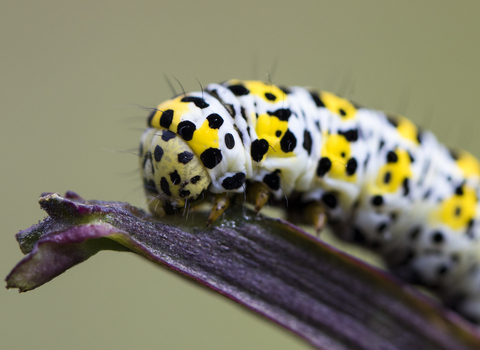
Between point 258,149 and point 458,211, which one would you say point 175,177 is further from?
point 458,211

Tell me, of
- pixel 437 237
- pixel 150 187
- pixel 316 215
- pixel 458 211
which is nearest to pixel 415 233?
pixel 437 237

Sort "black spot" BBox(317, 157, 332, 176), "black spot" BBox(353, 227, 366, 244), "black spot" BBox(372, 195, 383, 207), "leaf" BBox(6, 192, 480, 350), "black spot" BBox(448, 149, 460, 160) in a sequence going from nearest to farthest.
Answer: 1. "leaf" BBox(6, 192, 480, 350)
2. "black spot" BBox(317, 157, 332, 176)
3. "black spot" BBox(372, 195, 383, 207)
4. "black spot" BBox(353, 227, 366, 244)
5. "black spot" BBox(448, 149, 460, 160)

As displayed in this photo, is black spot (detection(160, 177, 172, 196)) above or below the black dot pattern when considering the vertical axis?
below

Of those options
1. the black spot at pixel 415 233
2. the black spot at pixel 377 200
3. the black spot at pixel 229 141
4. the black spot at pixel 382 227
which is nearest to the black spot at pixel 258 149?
the black spot at pixel 229 141

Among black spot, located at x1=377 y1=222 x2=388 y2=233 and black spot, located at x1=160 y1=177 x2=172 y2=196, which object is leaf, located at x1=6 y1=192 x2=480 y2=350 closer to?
black spot, located at x1=160 y1=177 x2=172 y2=196

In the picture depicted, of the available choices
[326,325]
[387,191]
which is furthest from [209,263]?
[387,191]

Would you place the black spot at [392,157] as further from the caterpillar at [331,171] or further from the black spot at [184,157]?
the black spot at [184,157]

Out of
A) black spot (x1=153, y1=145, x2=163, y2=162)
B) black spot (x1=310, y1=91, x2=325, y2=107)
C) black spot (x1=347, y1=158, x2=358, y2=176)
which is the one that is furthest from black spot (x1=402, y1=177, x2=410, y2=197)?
black spot (x1=153, y1=145, x2=163, y2=162)

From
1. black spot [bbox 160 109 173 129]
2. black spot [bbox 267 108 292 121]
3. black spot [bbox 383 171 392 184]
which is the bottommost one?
black spot [bbox 383 171 392 184]

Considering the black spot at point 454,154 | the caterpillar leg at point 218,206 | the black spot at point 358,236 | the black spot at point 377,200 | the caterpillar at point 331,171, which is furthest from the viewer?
the black spot at point 454,154
